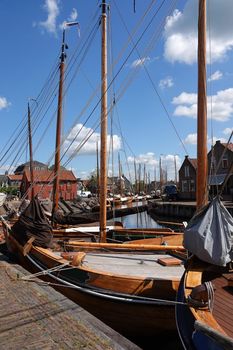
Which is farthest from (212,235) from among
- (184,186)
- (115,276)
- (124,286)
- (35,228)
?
(184,186)

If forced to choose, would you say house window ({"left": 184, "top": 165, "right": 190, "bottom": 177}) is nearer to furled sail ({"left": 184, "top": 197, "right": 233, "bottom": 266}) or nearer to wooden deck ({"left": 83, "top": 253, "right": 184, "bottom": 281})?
wooden deck ({"left": 83, "top": 253, "right": 184, "bottom": 281})

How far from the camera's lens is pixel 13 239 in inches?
505

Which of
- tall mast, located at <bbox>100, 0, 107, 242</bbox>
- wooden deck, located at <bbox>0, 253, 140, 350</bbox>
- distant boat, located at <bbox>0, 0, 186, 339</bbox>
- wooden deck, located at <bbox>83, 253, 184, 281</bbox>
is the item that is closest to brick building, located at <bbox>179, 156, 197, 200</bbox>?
tall mast, located at <bbox>100, 0, 107, 242</bbox>

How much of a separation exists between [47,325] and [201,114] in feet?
20.1

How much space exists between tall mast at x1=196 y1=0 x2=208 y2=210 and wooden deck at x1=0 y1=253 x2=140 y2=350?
3995 millimetres

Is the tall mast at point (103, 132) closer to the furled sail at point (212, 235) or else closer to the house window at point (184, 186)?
the furled sail at point (212, 235)

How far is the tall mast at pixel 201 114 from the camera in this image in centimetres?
906

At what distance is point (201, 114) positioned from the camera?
9406 millimetres

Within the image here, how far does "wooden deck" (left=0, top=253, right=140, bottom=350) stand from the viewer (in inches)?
210

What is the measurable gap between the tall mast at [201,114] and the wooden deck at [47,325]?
400 cm

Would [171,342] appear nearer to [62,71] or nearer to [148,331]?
[148,331]

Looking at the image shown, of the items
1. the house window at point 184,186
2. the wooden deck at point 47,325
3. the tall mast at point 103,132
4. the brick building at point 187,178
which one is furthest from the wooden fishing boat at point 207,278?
the house window at point 184,186

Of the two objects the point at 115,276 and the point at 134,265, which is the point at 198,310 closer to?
the point at 115,276

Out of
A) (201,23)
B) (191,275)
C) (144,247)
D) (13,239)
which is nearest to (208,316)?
(191,275)
